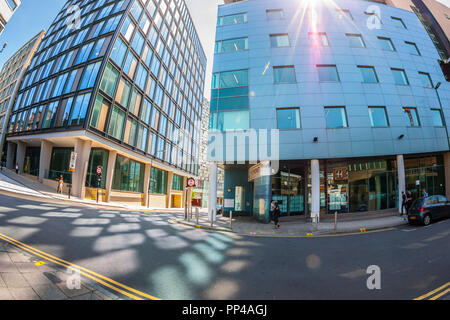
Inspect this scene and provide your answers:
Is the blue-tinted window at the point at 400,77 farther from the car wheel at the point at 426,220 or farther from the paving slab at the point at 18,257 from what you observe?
the paving slab at the point at 18,257

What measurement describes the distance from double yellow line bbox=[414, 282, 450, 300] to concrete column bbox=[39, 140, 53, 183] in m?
31.9

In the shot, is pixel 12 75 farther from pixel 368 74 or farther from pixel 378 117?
pixel 378 117

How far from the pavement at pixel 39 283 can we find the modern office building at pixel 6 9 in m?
19.0

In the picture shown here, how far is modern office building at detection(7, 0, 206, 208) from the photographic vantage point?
68.9 feet

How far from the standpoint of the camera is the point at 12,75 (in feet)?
135

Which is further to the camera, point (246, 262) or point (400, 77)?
point (400, 77)

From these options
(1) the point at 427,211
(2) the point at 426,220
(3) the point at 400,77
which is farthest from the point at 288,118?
(3) the point at 400,77

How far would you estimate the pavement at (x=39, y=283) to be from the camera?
314 cm

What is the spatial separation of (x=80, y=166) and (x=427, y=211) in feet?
94.8

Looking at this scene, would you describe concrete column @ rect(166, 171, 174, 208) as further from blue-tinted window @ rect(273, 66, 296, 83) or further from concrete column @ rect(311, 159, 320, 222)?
concrete column @ rect(311, 159, 320, 222)

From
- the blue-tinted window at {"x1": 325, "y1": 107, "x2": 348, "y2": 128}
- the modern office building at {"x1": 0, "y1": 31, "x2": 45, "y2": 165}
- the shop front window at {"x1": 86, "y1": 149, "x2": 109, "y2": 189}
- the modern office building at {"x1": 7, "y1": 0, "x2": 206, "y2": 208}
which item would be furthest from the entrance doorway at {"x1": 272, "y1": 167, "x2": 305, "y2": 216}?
the modern office building at {"x1": 0, "y1": 31, "x2": 45, "y2": 165}
